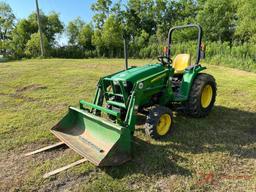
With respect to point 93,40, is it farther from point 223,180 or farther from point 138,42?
point 223,180

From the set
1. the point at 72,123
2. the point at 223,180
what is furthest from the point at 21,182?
the point at 223,180

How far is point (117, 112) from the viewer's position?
345 cm

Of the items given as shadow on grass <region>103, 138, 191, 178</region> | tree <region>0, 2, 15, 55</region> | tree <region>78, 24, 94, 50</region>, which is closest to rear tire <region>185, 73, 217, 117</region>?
shadow on grass <region>103, 138, 191, 178</region>

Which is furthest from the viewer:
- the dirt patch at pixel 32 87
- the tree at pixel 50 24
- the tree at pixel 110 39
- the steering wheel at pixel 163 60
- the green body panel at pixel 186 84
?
the tree at pixel 50 24

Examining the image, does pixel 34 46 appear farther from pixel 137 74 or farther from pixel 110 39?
pixel 137 74

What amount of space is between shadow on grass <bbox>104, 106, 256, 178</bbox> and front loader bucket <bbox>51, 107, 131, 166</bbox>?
193mm

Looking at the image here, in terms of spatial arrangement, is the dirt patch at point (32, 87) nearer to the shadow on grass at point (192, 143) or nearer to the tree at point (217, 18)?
the shadow on grass at point (192, 143)

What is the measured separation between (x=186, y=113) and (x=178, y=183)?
2.25 metres

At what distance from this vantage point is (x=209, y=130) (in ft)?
14.2

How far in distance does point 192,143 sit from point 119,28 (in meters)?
26.3

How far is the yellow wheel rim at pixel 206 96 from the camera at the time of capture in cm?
503

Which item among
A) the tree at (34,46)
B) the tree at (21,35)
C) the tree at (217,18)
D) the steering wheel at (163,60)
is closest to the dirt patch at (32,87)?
the steering wheel at (163,60)

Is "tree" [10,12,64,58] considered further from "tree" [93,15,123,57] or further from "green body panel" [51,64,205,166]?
"green body panel" [51,64,205,166]

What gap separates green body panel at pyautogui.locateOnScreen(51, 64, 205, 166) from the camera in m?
3.17
